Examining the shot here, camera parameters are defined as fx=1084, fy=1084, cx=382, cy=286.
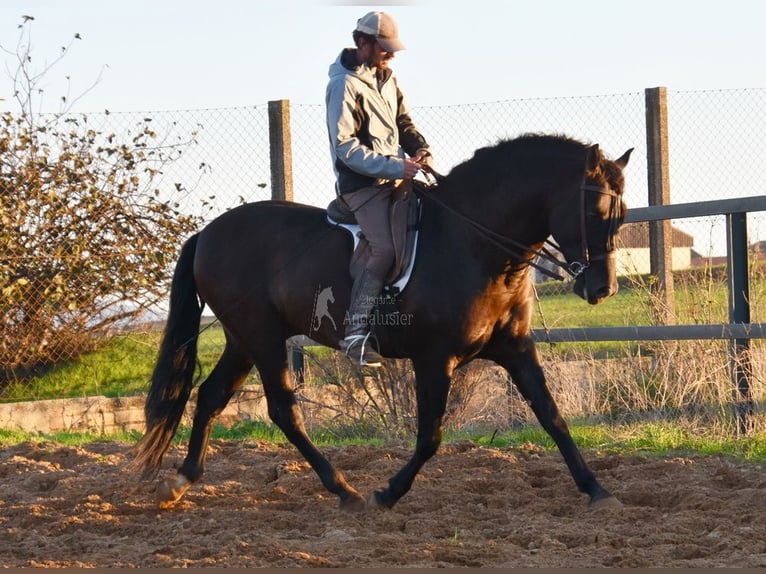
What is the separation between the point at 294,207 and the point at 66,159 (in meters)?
4.96

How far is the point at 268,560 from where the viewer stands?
15.5ft

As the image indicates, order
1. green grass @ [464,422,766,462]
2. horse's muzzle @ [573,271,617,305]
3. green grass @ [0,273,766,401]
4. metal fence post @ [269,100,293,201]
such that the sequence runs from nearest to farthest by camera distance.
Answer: horse's muzzle @ [573,271,617,305]
green grass @ [464,422,766,462]
green grass @ [0,273,766,401]
metal fence post @ [269,100,293,201]

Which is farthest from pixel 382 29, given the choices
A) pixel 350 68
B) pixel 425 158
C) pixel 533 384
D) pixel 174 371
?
pixel 174 371

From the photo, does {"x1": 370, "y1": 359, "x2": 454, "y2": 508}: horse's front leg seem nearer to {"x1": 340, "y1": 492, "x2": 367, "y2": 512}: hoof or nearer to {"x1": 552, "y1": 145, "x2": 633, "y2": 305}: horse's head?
{"x1": 340, "y1": 492, "x2": 367, "y2": 512}: hoof

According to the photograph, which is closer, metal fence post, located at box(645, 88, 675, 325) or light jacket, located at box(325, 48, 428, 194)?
light jacket, located at box(325, 48, 428, 194)

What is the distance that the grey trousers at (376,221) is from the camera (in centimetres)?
600

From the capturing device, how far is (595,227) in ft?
18.2

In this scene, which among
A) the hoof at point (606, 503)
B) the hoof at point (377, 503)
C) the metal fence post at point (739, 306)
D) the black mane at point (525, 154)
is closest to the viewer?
the hoof at point (606, 503)

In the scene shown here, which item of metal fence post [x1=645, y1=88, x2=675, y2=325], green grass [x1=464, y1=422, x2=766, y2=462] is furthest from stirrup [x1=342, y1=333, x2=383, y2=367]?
metal fence post [x1=645, y1=88, x2=675, y2=325]

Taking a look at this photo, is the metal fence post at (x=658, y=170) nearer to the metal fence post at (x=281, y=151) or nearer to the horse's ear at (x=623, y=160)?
the metal fence post at (x=281, y=151)

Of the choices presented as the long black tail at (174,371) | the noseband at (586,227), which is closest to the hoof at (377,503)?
the long black tail at (174,371)

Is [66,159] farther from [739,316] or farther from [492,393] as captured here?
[739,316]

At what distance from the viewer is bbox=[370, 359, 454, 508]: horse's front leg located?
19.4 ft

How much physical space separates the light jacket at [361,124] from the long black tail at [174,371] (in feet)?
4.57
